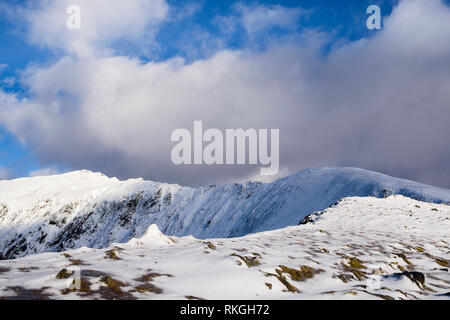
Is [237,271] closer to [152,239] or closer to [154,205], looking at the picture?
[152,239]

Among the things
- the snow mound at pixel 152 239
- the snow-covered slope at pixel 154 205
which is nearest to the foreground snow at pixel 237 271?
the snow mound at pixel 152 239

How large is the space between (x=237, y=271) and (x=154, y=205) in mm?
112610

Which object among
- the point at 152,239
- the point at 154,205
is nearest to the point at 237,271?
the point at 152,239

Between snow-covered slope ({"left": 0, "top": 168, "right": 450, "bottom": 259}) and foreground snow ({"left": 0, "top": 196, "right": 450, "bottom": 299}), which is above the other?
foreground snow ({"left": 0, "top": 196, "right": 450, "bottom": 299})

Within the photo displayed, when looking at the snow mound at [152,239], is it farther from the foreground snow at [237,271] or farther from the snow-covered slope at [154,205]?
the snow-covered slope at [154,205]

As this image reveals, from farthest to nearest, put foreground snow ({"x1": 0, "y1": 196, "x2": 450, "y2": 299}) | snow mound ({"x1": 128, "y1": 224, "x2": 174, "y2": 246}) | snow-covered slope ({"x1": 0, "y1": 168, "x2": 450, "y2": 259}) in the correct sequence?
snow-covered slope ({"x1": 0, "y1": 168, "x2": 450, "y2": 259}) < snow mound ({"x1": 128, "y1": 224, "x2": 174, "y2": 246}) < foreground snow ({"x1": 0, "y1": 196, "x2": 450, "y2": 299})

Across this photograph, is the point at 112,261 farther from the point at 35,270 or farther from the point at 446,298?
the point at 446,298

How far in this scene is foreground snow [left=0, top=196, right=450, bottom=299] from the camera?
19.1ft

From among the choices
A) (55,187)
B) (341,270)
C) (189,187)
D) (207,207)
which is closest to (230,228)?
(207,207)

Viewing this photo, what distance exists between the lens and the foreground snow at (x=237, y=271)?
19.1ft

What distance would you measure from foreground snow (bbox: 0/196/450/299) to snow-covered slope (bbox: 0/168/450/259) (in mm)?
39633

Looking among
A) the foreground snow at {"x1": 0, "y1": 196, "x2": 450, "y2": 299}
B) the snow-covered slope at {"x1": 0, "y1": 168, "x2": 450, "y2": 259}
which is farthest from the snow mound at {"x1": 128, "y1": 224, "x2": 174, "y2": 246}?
the snow-covered slope at {"x1": 0, "y1": 168, "x2": 450, "y2": 259}

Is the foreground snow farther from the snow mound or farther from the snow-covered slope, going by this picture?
the snow-covered slope
